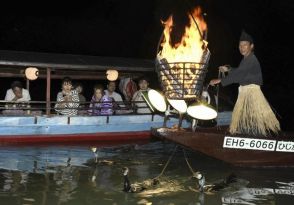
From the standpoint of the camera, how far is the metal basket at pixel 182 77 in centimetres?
774

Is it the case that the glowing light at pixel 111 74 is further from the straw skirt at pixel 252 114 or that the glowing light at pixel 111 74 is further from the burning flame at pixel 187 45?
the burning flame at pixel 187 45

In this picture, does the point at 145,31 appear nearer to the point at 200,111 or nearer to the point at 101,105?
the point at 101,105

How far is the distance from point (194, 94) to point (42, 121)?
18.7 ft

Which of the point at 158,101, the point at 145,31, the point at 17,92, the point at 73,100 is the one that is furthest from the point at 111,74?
the point at 145,31

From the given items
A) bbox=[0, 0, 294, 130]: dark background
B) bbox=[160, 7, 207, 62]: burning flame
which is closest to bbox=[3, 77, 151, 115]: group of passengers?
bbox=[160, 7, 207, 62]: burning flame

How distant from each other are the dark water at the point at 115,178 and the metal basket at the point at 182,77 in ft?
5.20

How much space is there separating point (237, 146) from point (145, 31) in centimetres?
2377

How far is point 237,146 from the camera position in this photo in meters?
8.91

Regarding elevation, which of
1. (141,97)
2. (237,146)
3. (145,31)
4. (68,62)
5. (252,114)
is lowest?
(237,146)

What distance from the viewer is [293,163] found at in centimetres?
952

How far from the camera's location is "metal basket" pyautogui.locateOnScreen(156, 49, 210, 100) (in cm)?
774

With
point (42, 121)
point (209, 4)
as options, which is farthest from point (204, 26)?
point (209, 4)

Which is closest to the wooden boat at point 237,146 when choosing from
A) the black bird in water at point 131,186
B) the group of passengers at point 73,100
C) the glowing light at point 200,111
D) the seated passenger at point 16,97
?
the glowing light at point 200,111

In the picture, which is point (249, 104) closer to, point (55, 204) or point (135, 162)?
point (135, 162)
